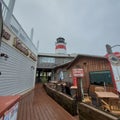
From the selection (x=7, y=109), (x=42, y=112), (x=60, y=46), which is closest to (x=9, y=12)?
(x=42, y=112)

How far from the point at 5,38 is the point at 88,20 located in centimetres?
719

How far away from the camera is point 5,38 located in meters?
4.65

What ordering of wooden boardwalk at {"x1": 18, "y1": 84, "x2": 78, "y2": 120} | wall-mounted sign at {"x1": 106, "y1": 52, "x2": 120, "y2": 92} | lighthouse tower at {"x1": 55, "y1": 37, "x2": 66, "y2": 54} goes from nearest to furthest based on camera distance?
wall-mounted sign at {"x1": 106, "y1": 52, "x2": 120, "y2": 92} → wooden boardwalk at {"x1": 18, "y1": 84, "x2": 78, "y2": 120} → lighthouse tower at {"x1": 55, "y1": 37, "x2": 66, "y2": 54}

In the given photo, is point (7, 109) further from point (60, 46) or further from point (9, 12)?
point (60, 46)

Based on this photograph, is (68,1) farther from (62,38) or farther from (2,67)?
(62,38)

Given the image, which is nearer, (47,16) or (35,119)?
(35,119)

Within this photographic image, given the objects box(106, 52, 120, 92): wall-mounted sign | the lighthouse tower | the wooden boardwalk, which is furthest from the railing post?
the lighthouse tower

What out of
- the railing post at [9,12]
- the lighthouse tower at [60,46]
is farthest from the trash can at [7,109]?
the lighthouse tower at [60,46]

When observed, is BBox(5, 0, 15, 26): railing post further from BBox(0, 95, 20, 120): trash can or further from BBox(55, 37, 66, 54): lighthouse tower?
BBox(55, 37, 66, 54): lighthouse tower

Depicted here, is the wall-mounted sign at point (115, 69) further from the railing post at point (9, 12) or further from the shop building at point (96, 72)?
the railing post at point (9, 12)

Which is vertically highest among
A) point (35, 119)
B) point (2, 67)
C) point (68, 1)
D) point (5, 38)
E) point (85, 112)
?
point (68, 1)

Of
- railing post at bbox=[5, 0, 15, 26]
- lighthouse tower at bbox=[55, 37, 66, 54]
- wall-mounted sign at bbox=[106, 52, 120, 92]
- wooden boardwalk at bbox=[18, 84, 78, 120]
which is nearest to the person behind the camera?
wall-mounted sign at bbox=[106, 52, 120, 92]

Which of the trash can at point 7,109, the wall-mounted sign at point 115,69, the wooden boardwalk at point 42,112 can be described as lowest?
the wooden boardwalk at point 42,112

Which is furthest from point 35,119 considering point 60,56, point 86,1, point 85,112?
point 60,56
